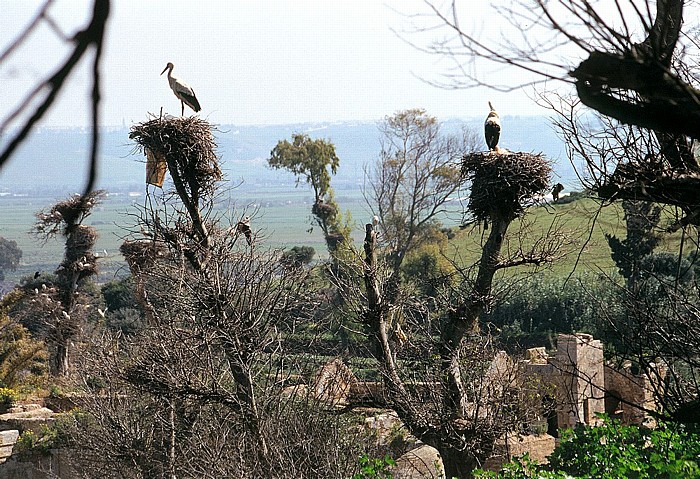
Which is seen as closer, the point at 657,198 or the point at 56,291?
the point at 657,198

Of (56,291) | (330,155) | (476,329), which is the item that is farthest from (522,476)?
(330,155)

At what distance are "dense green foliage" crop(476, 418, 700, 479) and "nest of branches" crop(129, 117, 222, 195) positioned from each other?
18.9ft

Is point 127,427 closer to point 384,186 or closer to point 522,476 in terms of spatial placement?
point 522,476

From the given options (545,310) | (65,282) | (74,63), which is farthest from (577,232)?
(545,310)

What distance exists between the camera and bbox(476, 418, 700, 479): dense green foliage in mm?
6040

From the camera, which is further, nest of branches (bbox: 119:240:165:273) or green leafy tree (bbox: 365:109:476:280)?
green leafy tree (bbox: 365:109:476:280)

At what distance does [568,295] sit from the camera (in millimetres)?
30094

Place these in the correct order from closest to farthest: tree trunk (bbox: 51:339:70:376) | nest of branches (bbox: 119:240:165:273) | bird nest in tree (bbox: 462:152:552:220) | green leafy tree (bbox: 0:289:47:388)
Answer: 1. bird nest in tree (bbox: 462:152:552:220)
2. nest of branches (bbox: 119:240:165:273)
3. tree trunk (bbox: 51:339:70:376)
4. green leafy tree (bbox: 0:289:47:388)

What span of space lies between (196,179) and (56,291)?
12.7 meters

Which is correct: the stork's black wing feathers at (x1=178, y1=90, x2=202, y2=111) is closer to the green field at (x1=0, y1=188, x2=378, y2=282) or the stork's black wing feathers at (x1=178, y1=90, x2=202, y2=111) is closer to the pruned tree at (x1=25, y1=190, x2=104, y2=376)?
the pruned tree at (x1=25, y1=190, x2=104, y2=376)

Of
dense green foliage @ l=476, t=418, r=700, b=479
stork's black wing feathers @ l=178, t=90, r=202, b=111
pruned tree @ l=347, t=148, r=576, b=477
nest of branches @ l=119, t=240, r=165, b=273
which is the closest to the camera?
dense green foliage @ l=476, t=418, r=700, b=479

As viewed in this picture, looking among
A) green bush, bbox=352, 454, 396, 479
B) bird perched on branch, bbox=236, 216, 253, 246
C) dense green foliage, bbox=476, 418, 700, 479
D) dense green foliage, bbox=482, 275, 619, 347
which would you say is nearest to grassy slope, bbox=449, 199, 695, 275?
dense green foliage, bbox=476, 418, 700, 479

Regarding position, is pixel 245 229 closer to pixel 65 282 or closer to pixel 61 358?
pixel 61 358

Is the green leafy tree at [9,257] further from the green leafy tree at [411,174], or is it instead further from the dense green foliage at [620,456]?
the dense green foliage at [620,456]
